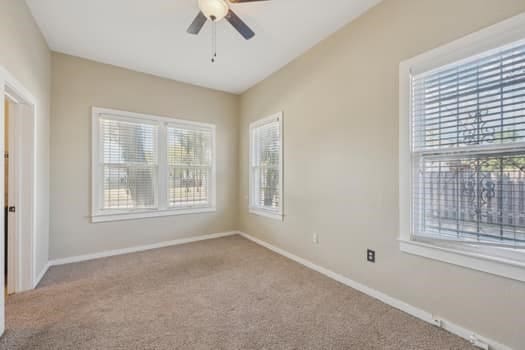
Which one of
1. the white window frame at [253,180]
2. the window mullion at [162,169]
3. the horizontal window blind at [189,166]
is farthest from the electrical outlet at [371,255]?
the window mullion at [162,169]

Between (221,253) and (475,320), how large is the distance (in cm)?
293

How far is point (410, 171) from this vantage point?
2045mm

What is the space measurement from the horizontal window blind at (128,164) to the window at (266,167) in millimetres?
1704

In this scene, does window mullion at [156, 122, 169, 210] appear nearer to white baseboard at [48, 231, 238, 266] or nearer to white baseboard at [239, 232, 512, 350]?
white baseboard at [48, 231, 238, 266]

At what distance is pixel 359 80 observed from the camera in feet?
8.09

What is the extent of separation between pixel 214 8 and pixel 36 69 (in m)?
2.17

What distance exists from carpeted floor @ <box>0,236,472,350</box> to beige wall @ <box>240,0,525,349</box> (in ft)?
0.86

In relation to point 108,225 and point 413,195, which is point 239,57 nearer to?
point 413,195

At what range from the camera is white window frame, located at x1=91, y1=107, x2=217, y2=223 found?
11.2ft

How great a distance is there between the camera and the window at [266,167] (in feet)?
12.2

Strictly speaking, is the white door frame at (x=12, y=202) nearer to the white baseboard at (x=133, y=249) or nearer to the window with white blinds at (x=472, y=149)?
the white baseboard at (x=133, y=249)

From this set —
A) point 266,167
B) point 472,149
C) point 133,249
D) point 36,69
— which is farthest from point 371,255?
point 36,69

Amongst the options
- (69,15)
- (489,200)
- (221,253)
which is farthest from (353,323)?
(69,15)

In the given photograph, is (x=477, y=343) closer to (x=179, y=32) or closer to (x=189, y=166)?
(x=179, y=32)
